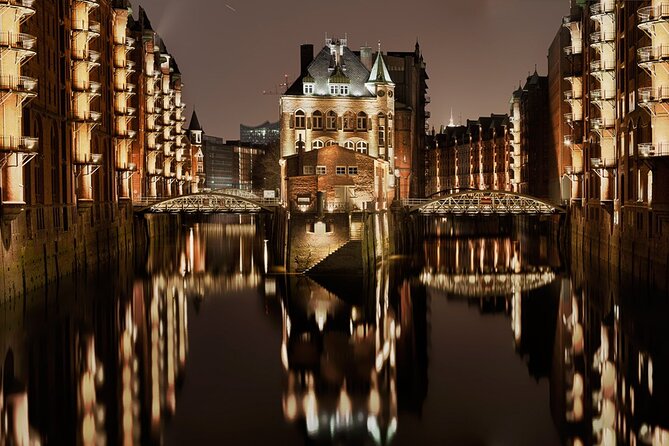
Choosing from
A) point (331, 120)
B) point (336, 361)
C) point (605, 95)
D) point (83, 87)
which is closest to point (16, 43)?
point (83, 87)

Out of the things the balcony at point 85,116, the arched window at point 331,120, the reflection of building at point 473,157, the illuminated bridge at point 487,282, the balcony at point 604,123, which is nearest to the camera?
the illuminated bridge at point 487,282

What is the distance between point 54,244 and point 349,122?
38.4 m

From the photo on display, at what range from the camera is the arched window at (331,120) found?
73969mm

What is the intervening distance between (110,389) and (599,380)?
14733mm

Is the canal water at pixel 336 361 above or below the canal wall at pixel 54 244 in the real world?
below

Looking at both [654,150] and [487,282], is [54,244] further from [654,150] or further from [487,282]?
[654,150]

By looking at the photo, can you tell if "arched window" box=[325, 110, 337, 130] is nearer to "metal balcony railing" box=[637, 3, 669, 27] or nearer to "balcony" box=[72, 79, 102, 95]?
"balcony" box=[72, 79, 102, 95]

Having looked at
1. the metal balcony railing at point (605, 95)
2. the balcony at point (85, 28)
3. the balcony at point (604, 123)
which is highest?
the balcony at point (85, 28)

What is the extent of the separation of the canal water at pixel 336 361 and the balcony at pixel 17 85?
8702 mm

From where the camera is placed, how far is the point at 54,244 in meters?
41.2

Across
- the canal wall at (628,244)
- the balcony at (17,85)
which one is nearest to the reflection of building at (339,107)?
the canal wall at (628,244)

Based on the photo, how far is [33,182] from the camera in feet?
125

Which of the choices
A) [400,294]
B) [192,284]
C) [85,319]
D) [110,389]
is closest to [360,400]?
[110,389]

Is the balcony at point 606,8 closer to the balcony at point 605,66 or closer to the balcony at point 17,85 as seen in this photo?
the balcony at point 605,66
